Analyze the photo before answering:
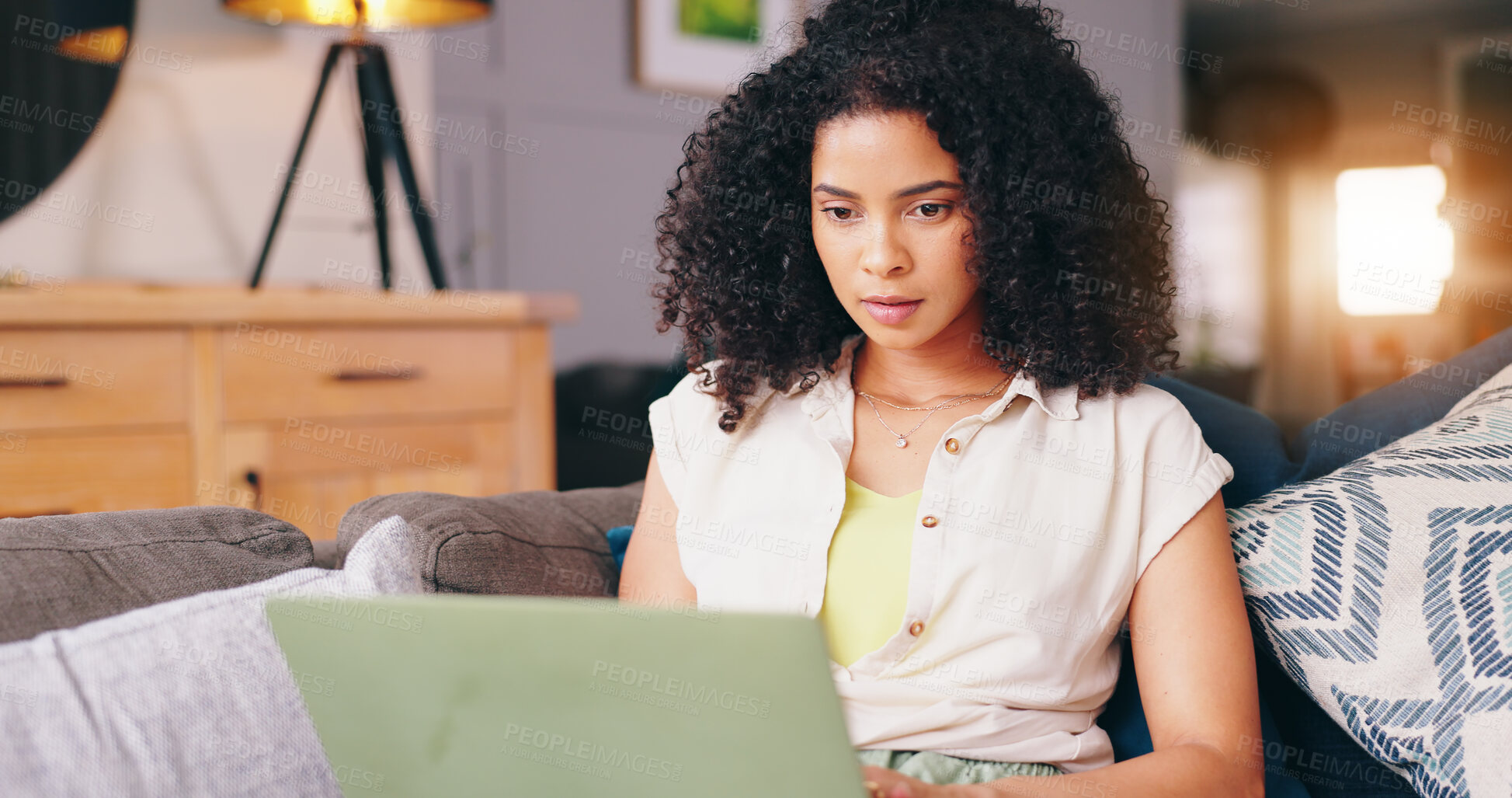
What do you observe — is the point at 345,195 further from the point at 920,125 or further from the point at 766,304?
the point at 920,125

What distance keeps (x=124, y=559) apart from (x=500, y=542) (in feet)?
1.00

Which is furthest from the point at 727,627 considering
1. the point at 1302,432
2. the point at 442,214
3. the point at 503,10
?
the point at 503,10

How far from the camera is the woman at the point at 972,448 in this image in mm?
924

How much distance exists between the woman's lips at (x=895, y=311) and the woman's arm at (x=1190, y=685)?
0.29m

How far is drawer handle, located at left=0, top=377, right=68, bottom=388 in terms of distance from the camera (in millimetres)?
1683

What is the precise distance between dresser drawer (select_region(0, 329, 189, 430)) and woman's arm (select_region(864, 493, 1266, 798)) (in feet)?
5.11

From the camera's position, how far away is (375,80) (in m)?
2.32

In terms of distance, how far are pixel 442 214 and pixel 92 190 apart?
845mm
